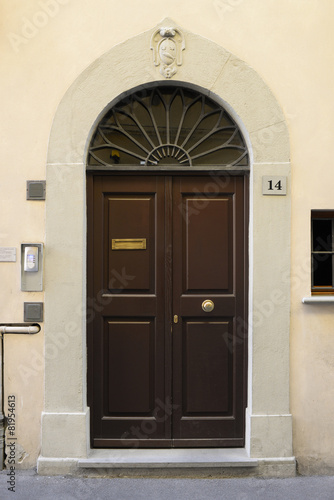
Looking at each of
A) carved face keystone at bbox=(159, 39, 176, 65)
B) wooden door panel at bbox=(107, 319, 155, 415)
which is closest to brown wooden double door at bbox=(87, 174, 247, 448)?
wooden door panel at bbox=(107, 319, 155, 415)

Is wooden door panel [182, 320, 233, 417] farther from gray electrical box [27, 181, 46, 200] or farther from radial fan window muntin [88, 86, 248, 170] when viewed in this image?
gray electrical box [27, 181, 46, 200]

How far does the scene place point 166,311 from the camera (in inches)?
184

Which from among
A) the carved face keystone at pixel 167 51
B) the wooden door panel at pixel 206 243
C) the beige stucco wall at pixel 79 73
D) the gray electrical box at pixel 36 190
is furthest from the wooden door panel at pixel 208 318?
the gray electrical box at pixel 36 190

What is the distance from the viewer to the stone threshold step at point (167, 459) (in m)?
4.39

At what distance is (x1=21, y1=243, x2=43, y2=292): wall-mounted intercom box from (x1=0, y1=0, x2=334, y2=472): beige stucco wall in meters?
0.10

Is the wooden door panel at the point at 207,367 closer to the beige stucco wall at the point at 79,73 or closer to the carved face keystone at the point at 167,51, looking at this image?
the beige stucco wall at the point at 79,73

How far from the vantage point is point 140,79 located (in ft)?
14.8

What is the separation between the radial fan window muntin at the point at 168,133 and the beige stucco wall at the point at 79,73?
12.0 inches

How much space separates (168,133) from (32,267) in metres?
1.87

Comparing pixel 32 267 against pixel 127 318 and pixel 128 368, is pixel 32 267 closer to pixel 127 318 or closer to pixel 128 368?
pixel 127 318

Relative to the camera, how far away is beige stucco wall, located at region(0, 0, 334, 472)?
451 cm

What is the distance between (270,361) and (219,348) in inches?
20.1

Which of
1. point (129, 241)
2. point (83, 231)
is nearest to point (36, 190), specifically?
point (83, 231)

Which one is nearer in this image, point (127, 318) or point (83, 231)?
point (83, 231)
